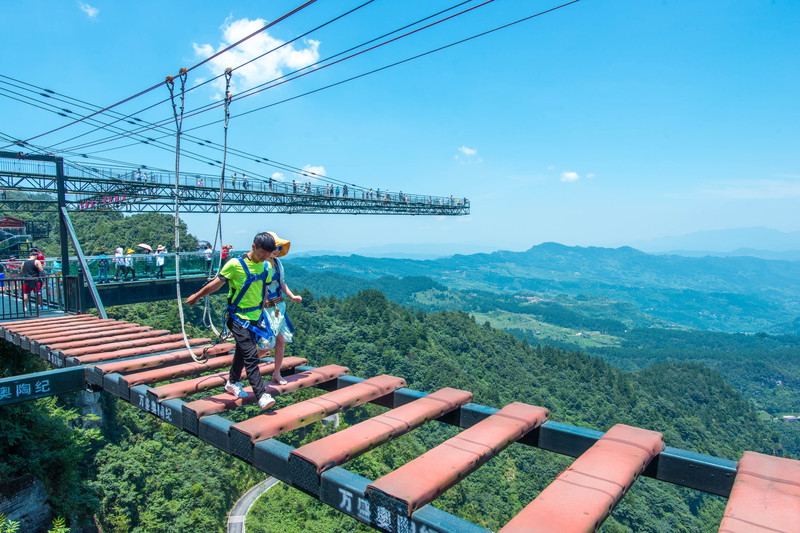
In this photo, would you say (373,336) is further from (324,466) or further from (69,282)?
(324,466)

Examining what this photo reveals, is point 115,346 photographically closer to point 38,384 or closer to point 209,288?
point 38,384

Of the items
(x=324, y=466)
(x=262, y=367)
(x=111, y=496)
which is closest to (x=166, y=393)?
(x=262, y=367)

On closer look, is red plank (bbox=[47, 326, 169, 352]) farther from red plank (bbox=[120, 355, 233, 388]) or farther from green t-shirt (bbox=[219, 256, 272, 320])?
green t-shirt (bbox=[219, 256, 272, 320])

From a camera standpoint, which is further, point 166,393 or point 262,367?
point 262,367

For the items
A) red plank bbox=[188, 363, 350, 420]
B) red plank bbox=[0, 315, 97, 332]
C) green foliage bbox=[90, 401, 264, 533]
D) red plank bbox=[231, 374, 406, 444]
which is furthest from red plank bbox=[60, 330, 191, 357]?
green foliage bbox=[90, 401, 264, 533]

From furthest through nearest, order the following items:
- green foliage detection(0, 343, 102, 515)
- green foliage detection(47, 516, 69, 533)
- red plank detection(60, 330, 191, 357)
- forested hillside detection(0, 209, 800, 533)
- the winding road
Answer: the winding road → forested hillside detection(0, 209, 800, 533) → green foliage detection(0, 343, 102, 515) → green foliage detection(47, 516, 69, 533) → red plank detection(60, 330, 191, 357)

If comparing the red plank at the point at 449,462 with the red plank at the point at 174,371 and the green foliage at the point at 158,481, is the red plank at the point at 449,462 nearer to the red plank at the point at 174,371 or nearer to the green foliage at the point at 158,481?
the red plank at the point at 174,371
